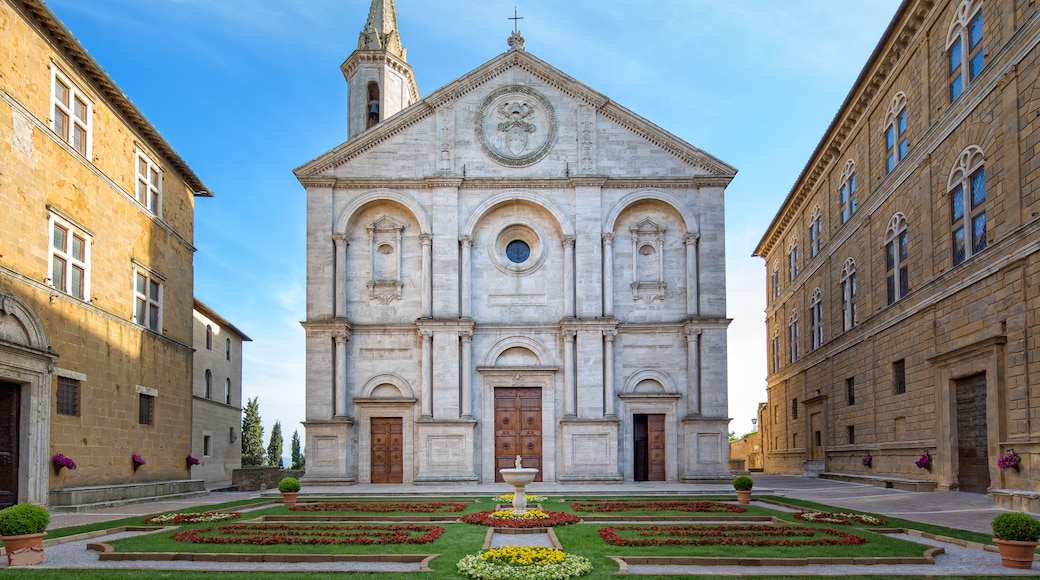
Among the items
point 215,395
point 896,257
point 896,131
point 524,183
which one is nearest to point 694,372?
point 896,257

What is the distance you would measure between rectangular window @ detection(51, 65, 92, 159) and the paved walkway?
11479 millimetres

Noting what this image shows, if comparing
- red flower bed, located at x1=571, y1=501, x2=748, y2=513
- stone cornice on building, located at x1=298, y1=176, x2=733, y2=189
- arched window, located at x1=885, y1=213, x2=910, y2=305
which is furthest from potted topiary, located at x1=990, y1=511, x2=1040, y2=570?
stone cornice on building, located at x1=298, y1=176, x2=733, y2=189

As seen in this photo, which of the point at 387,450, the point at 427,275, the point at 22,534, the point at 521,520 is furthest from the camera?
the point at 427,275

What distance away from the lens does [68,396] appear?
26.3 metres

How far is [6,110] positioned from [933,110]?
29.3 meters

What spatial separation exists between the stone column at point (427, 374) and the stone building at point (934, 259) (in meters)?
18.8

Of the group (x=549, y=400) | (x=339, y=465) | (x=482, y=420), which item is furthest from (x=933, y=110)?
(x=339, y=465)

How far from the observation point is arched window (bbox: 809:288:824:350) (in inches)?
1850

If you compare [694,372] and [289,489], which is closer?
[289,489]

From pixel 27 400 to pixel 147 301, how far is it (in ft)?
29.5

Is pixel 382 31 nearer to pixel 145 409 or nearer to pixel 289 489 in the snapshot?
pixel 145 409

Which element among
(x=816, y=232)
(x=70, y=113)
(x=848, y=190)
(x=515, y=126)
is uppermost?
(x=515, y=126)

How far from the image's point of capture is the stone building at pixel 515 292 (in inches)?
1438

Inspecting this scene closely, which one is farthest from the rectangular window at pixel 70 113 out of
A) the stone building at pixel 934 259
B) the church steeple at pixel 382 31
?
the stone building at pixel 934 259
